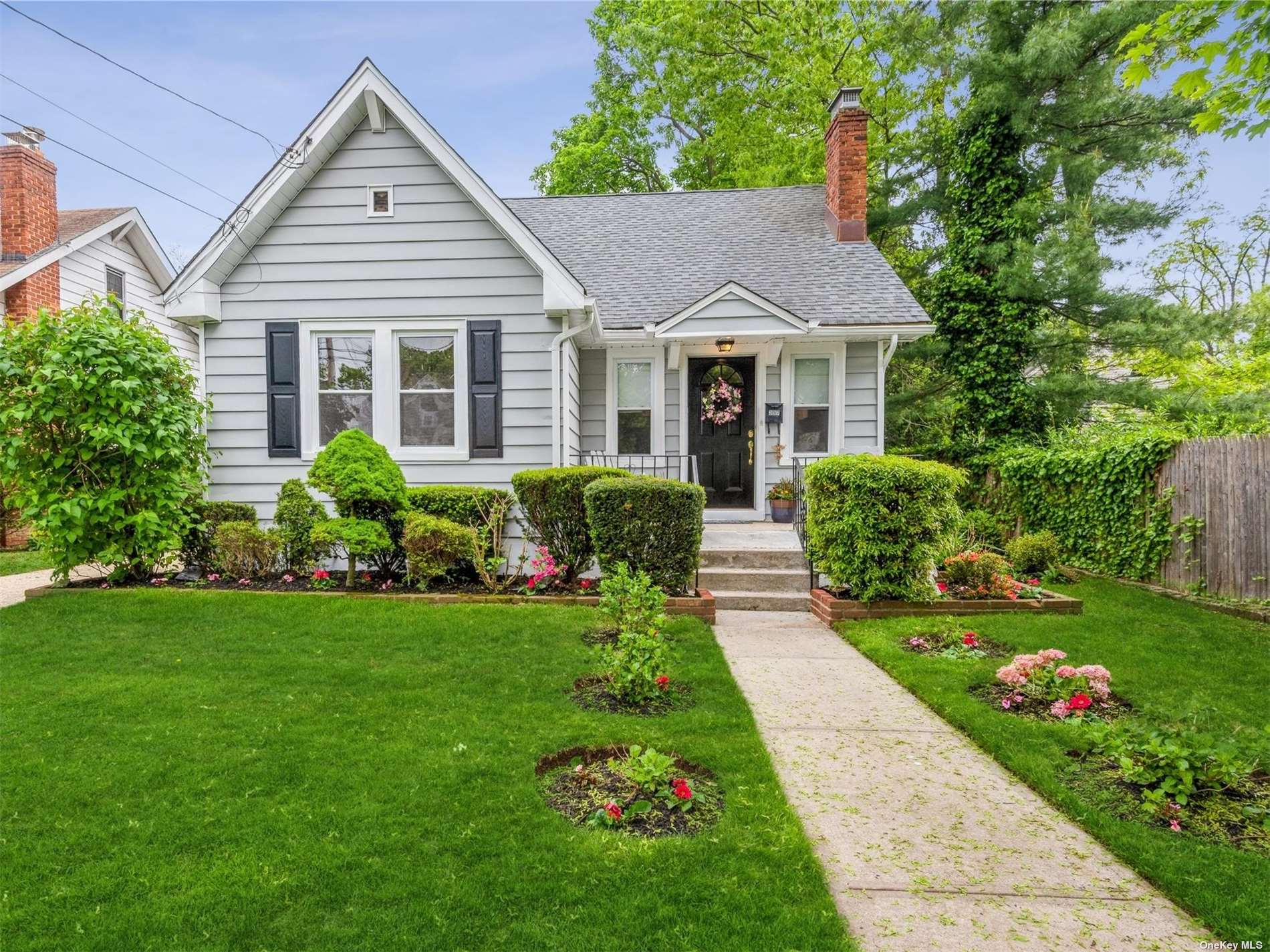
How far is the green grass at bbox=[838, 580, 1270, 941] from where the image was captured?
2.14 metres

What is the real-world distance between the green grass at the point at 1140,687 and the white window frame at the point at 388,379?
Answer: 5.00 metres

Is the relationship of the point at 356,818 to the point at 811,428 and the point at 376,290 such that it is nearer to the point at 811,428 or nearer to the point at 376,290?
the point at 376,290

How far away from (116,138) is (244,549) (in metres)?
10.8

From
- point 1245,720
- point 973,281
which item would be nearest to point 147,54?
point 973,281

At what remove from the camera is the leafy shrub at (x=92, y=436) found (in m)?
5.92

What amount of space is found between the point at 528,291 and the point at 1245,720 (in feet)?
23.3

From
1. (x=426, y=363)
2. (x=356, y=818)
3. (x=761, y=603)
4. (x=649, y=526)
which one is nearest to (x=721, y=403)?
(x=761, y=603)

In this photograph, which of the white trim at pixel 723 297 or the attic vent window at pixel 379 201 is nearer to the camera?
the attic vent window at pixel 379 201

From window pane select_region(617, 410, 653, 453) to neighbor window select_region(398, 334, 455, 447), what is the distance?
261cm

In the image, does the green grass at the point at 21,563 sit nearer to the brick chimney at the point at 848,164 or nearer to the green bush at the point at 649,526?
the green bush at the point at 649,526

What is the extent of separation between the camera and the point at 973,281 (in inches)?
427

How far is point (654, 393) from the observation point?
919cm

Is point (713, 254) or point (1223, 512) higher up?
point (713, 254)

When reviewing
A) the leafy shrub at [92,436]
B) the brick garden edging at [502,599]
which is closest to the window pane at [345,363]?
the leafy shrub at [92,436]
